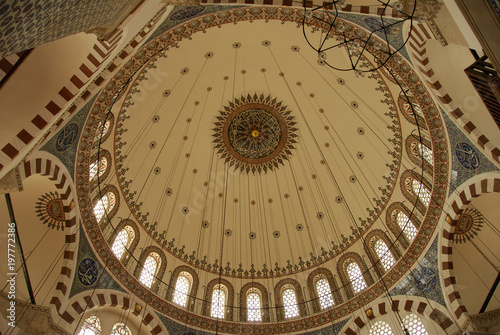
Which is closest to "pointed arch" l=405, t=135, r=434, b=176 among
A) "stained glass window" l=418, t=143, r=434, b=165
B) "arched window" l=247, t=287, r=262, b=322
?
"stained glass window" l=418, t=143, r=434, b=165

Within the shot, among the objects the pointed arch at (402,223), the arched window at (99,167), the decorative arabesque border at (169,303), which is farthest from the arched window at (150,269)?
the pointed arch at (402,223)

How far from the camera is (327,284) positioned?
11.1 m

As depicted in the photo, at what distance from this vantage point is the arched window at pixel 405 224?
979 centimetres

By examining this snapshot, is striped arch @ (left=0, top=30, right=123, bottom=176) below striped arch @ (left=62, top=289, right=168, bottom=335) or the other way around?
the other way around

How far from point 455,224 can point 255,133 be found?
6486 mm

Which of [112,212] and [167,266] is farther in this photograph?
[167,266]

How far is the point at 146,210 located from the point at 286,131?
5229mm

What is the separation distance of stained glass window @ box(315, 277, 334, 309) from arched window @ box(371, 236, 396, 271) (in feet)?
5.88

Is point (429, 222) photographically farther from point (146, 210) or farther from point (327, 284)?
point (146, 210)

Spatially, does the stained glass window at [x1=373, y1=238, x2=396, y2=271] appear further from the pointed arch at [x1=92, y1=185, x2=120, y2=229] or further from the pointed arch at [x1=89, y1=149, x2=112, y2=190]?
the pointed arch at [x1=89, y1=149, x2=112, y2=190]

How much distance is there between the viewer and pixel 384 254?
10.3 m

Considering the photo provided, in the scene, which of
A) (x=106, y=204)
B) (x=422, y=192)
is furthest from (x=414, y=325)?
(x=106, y=204)

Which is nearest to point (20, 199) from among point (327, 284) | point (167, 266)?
point (167, 266)

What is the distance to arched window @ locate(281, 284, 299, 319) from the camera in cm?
1073
